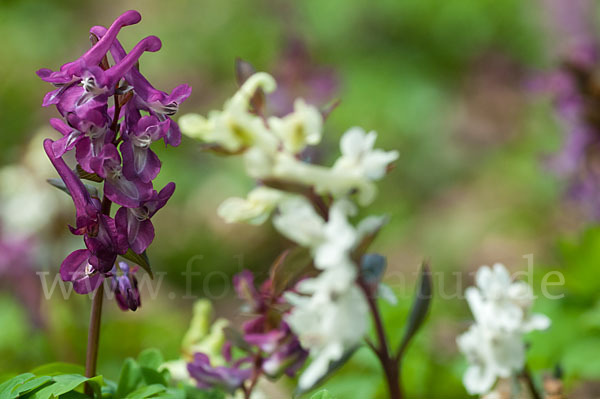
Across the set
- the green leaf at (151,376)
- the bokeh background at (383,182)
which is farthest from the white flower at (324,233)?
the bokeh background at (383,182)

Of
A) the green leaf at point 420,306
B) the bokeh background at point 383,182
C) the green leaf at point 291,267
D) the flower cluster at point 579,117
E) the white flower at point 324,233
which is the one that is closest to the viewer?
the white flower at point 324,233

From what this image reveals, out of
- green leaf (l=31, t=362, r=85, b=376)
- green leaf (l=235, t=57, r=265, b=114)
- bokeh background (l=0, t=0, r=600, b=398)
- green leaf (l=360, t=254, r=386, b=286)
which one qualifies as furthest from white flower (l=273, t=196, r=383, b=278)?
bokeh background (l=0, t=0, r=600, b=398)

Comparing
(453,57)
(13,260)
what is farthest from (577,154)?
(453,57)

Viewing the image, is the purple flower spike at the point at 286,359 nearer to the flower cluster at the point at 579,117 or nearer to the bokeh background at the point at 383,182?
the bokeh background at the point at 383,182

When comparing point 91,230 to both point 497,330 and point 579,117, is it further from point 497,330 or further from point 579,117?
point 579,117

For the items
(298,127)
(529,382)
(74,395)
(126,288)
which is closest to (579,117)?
(529,382)

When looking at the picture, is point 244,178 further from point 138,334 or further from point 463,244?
point 138,334
